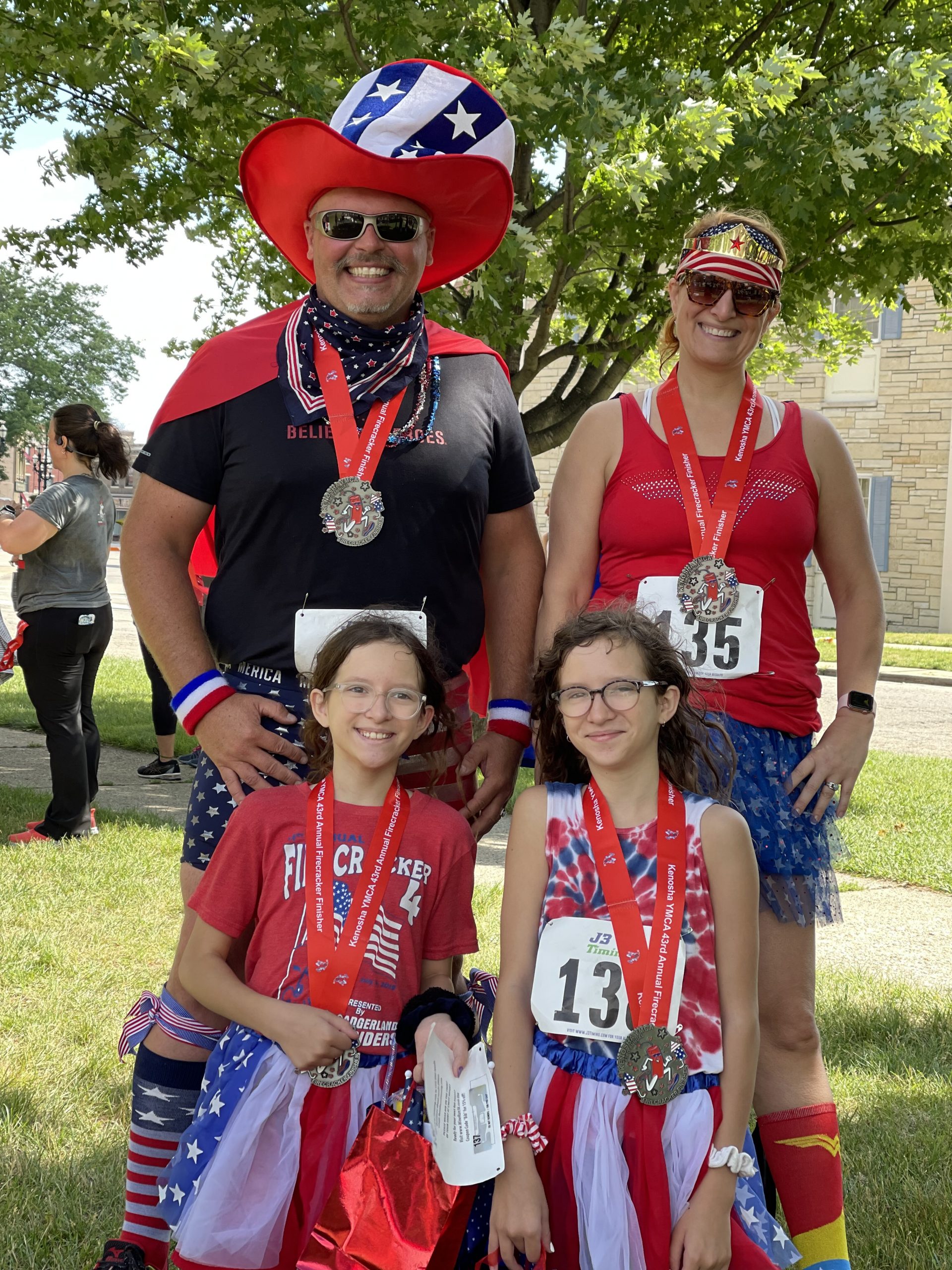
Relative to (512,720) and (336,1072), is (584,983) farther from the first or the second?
(512,720)

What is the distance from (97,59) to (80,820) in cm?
389

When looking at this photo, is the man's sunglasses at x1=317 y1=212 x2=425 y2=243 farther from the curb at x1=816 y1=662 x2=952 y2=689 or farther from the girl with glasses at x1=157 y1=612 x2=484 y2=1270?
the curb at x1=816 y1=662 x2=952 y2=689

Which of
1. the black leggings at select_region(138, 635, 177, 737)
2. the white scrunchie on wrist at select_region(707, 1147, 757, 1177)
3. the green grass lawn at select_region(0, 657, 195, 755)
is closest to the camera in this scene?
the white scrunchie on wrist at select_region(707, 1147, 757, 1177)

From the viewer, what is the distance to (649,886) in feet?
7.38

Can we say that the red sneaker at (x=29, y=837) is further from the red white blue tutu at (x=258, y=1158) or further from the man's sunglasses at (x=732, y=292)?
the man's sunglasses at (x=732, y=292)

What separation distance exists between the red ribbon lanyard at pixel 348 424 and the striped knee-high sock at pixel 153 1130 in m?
1.22

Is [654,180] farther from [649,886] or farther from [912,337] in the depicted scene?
[912,337]

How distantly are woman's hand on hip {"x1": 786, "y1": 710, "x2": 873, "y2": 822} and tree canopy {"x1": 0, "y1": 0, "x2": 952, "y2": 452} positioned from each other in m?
3.77

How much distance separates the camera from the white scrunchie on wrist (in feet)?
6.85

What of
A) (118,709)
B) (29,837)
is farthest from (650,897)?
(118,709)

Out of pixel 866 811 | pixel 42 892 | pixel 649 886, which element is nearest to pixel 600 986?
pixel 649 886

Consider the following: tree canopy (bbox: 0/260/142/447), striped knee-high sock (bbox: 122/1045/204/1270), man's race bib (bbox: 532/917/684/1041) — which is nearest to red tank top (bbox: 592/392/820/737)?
man's race bib (bbox: 532/917/684/1041)

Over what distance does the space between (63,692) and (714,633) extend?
4599mm

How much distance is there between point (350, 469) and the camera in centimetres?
242
